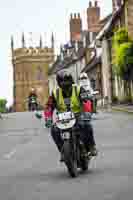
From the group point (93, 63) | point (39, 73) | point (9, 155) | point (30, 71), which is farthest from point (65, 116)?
point (30, 71)

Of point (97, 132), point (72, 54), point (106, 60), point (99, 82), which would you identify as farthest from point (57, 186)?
point (72, 54)

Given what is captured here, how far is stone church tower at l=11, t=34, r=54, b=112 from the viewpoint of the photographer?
178750 mm

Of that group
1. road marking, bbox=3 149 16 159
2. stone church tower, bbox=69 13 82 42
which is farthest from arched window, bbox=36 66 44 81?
road marking, bbox=3 149 16 159

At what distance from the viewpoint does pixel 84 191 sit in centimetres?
1030

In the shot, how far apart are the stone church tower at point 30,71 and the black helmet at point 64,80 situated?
16486cm

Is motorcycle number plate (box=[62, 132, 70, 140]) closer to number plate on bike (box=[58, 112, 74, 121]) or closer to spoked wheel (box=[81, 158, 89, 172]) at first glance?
number plate on bike (box=[58, 112, 74, 121])

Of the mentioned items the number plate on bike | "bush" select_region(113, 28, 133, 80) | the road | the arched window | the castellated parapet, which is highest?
the castellated parapet

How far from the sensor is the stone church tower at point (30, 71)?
179 meters

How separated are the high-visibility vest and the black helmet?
0.30 feet

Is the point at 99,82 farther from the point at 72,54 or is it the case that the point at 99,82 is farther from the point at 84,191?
the point at 84,191

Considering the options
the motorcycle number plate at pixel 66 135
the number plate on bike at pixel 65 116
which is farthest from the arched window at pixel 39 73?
the motorcycle number plate at pixel 66 135

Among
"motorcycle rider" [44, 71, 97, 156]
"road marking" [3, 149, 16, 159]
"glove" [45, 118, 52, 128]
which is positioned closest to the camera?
"motorcycle rider" [44, 71, 97, 156]

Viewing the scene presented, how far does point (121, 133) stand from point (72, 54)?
90.0m

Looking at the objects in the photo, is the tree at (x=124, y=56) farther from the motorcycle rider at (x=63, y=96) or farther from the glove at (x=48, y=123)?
the motorcycle rider at (x=63, y=96)
